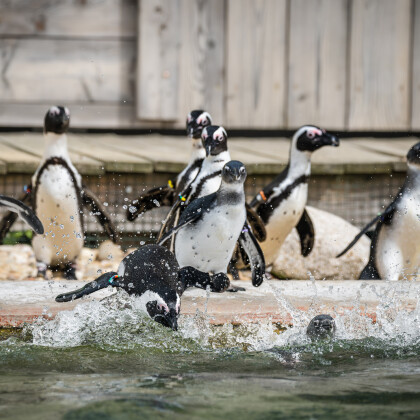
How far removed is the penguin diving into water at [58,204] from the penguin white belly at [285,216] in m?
0.86

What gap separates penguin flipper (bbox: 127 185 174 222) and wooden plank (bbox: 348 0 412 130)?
2486 mm

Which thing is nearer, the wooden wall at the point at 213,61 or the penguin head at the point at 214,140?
the penguin head at the point at 214,140

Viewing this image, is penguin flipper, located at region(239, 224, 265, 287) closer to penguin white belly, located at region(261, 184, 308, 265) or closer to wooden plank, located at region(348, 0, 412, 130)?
penguin white belly, located at region(261, 184, 308, 265)

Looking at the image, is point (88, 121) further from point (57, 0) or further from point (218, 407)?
point (218, 407)

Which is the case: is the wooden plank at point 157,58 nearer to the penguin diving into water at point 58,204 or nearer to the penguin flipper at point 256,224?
the penguin diving into water at point 58,204

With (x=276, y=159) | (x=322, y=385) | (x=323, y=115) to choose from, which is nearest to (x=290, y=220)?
(x=276, y=159)

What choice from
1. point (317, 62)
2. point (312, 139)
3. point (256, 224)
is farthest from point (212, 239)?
point (317, 62)

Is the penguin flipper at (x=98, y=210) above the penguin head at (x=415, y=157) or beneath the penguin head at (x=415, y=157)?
beneath

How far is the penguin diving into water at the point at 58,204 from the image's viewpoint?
5.28m

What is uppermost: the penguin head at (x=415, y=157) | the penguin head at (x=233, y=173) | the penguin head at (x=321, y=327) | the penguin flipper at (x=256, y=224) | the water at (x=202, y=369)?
the penguin head at (x=415, y=157)

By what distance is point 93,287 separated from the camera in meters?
3.56

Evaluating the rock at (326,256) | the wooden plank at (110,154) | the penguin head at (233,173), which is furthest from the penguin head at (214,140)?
the wooden plank at (110,154)

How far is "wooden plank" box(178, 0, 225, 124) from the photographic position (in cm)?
701

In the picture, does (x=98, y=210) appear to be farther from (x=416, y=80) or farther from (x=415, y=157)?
(x=416, y=80)
